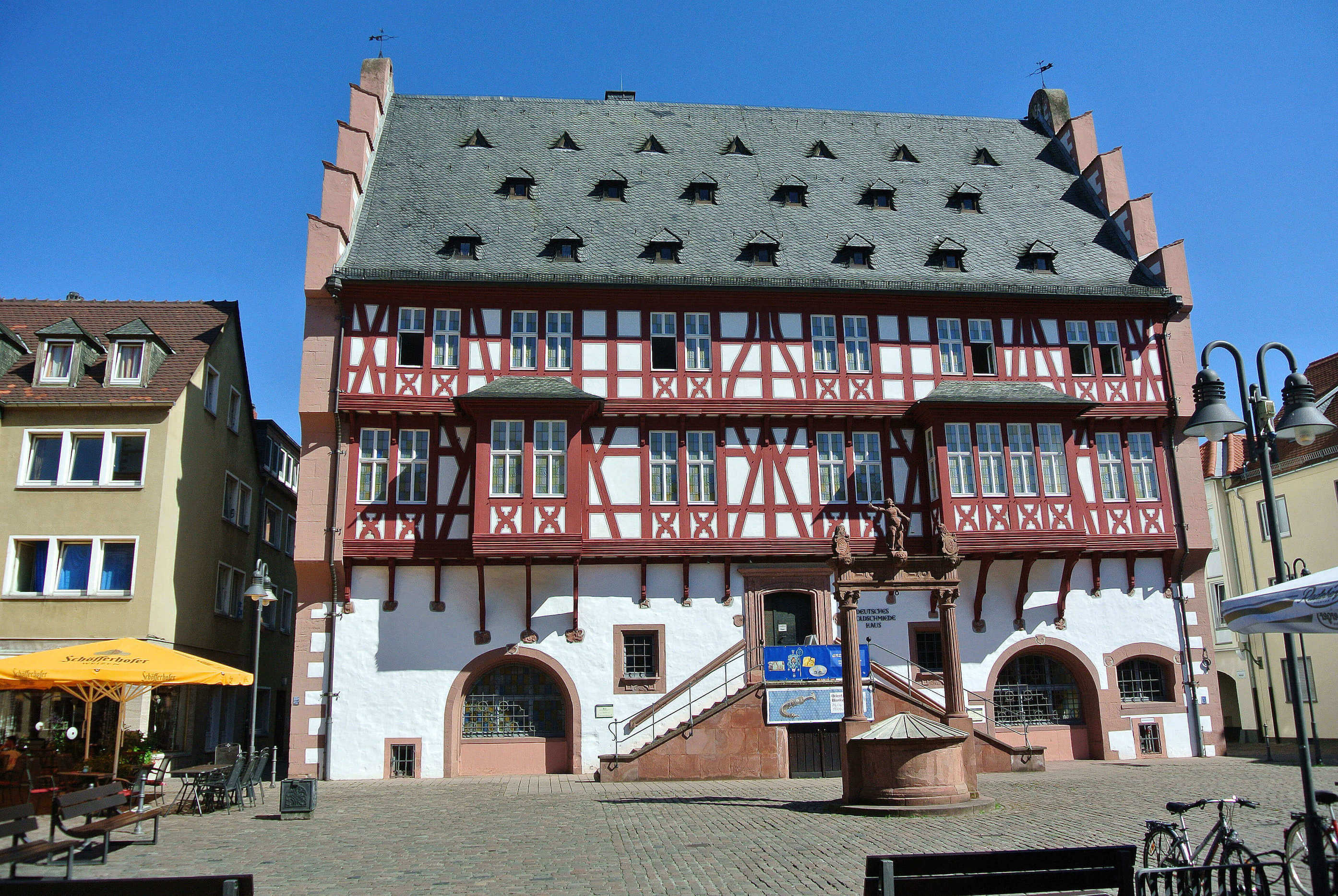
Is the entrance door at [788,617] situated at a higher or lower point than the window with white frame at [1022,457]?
lower

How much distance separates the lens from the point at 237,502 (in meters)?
30.4

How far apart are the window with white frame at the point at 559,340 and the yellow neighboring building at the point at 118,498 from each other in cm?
912

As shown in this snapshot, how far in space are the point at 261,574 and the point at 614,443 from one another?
841cm

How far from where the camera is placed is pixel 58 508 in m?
25.3

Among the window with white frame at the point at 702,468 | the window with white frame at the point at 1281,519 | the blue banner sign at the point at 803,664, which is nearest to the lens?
the blue banner sign at the point at 803,664

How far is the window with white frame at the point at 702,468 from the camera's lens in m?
25.4

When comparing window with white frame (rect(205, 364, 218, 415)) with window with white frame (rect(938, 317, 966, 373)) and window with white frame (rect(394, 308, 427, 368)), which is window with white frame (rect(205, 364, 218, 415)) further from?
window with white frame (rect(938, 317, 966, 373))

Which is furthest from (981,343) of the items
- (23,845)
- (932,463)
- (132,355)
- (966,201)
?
(23,845)

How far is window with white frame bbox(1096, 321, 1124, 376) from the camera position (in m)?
27.5

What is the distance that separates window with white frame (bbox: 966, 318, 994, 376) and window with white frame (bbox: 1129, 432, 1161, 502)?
3.95 m

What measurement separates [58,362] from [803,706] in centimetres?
1994

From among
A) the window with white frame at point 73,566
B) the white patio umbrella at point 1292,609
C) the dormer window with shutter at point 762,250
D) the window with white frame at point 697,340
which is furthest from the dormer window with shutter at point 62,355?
the white patio umbrella at point 1292,609

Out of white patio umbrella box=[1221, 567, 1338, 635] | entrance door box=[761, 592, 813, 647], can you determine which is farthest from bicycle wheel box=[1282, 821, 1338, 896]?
entrance door box=[761, 592, 813, 647]

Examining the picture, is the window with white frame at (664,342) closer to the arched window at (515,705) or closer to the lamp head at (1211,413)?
the arched window at (515,705)
